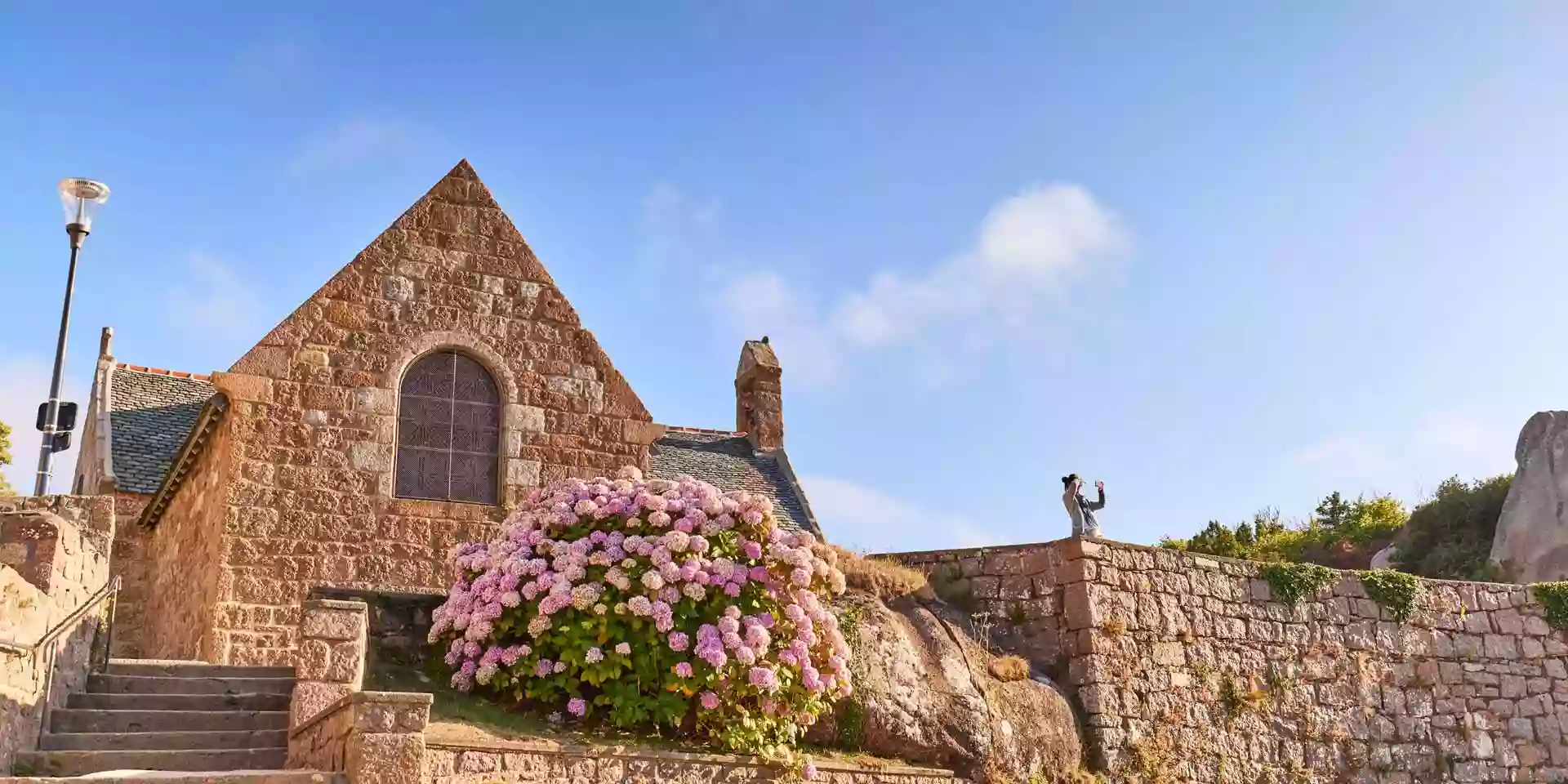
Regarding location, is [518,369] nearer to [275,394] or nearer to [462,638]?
[275,394]

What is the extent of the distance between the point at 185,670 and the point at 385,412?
3316 millimetres

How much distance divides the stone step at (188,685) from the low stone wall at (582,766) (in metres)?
2.20

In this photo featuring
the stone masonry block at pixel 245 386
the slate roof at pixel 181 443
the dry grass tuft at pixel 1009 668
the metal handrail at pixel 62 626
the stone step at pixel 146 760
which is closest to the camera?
the metal handrail at pixel 62 626

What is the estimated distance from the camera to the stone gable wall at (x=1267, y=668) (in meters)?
12.4

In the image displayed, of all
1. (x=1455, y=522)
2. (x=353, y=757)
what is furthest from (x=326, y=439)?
(x=1455, y=522)

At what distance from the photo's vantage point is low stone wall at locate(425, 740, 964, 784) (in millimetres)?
8508

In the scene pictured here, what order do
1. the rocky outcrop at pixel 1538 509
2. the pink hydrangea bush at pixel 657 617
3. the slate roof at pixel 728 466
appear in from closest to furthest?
the pink hydrangea bush at pixel 657 617, the rocky outcrop at pixel 1538 509, the slate roof at pixel 728 466

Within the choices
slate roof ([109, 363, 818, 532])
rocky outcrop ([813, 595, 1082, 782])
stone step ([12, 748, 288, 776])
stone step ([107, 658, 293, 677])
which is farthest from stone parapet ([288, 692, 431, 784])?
slate roof ([109, 363, 818, 532])

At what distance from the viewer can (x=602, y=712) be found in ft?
31.7

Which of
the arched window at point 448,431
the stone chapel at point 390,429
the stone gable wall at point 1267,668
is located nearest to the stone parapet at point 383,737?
the stone chapel at point 390,429

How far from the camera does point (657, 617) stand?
943 centimetres

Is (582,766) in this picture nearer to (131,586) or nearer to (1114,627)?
(1114,627)

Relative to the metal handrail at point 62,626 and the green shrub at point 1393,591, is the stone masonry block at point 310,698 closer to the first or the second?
the metal handrail at point 62,626

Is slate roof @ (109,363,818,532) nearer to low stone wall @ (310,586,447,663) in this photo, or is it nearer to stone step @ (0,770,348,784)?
low stone wall @ (310,586,447,663)
